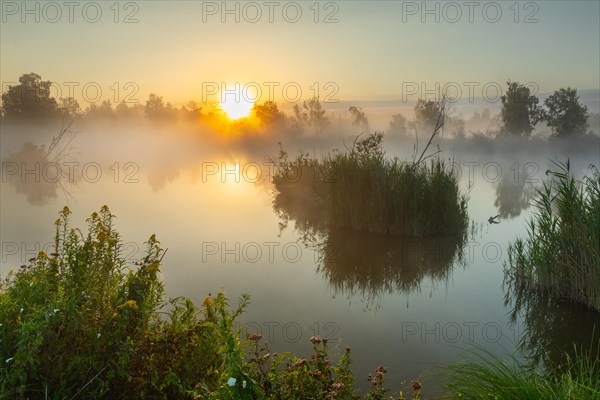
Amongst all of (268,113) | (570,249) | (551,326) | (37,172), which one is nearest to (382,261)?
(570,249)

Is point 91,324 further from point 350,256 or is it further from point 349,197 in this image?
point 349,197

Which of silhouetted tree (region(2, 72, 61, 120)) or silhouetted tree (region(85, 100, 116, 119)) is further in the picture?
silhouetted tree (region(85, 100, 116, 119))

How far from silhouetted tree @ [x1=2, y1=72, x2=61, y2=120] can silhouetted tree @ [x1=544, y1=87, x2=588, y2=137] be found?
35.1 m

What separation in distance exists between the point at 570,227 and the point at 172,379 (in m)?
5.35

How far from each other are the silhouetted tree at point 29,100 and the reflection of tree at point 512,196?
27403 millimetres

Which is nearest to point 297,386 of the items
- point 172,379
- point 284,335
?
point 172,379

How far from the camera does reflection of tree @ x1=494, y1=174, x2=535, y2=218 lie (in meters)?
14.8

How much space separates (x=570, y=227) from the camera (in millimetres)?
6734

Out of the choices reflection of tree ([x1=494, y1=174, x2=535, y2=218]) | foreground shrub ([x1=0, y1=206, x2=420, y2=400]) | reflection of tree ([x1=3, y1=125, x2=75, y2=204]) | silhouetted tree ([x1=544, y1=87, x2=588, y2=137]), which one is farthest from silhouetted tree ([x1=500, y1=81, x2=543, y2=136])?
foreground shrub ([x1=0, y1=206, x2=420, y2=400])

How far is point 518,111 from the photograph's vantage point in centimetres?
4244

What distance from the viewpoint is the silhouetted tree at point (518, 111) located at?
134ft

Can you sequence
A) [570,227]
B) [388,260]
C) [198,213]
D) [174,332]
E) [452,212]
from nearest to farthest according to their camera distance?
[174,332] → [570,227] → [388,260] → [452,212] → [198,213]

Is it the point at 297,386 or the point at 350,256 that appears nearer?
Answer: the point at 297,386

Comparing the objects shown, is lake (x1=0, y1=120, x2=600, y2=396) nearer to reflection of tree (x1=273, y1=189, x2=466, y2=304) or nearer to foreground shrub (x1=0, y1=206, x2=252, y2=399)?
reflection of tree (x1=273, y1=189, x2=466, y2=304)
